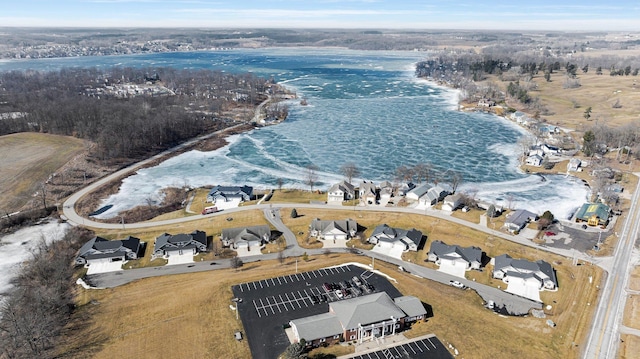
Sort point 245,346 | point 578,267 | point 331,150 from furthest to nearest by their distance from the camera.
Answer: point 331,150, point 578,267, point 245,346

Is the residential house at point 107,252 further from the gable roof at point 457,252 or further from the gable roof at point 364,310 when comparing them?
the gable roof at point 457,252

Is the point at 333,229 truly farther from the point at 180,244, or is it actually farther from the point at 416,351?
the point at 416,351

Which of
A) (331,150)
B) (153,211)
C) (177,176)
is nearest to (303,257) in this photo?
(153,211)

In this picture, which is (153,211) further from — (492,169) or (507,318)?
(492,169)

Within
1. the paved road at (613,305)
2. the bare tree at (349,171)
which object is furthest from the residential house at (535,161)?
the bare tree at (349,171)

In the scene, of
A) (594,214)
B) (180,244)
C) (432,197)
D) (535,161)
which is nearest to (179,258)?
(180,244)

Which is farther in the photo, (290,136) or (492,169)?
(290,136)
